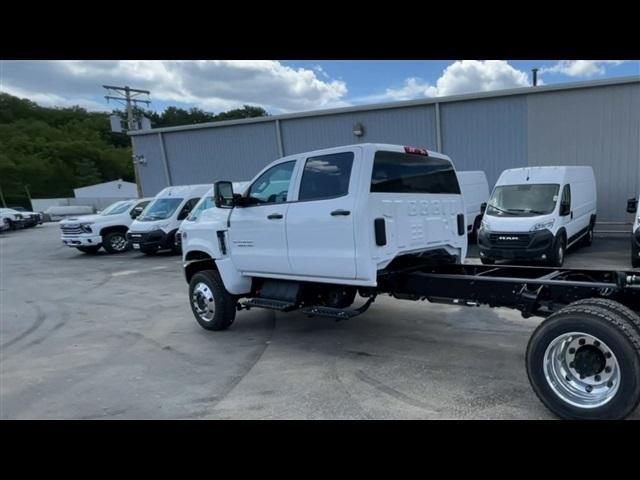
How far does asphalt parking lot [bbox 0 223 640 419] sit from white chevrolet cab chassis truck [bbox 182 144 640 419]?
53cm

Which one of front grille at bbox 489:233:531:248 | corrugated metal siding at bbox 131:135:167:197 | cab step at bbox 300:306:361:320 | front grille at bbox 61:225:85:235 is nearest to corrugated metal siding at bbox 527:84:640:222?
front grille at bbox 489:233:531:248

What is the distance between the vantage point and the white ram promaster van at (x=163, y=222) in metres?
13.7

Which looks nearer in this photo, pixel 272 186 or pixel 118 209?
pixel 272 186

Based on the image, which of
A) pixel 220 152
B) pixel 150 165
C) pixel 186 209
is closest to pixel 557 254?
pixel 186 209

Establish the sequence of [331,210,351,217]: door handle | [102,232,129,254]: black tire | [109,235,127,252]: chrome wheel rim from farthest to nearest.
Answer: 1. [109,235,127,252]: chrome wheel rim
2. [102,232,129,254]: black tire
3. [331,210,351,217]: door handle

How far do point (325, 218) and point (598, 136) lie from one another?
42.4 feet

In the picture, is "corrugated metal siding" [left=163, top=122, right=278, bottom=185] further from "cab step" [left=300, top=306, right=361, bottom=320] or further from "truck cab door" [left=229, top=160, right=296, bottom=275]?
"cab step" [left=300, top=306, right=361, bottom=320]

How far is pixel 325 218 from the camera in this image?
453 cm

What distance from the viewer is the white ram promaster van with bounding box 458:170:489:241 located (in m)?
12.5

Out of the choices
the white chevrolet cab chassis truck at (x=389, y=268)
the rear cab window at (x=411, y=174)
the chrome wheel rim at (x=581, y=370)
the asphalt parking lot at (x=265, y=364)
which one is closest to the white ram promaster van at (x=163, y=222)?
the asphalt parking lot at (x=265, y=364)

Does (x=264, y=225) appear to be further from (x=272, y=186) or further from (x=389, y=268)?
(x=389, y=268)
